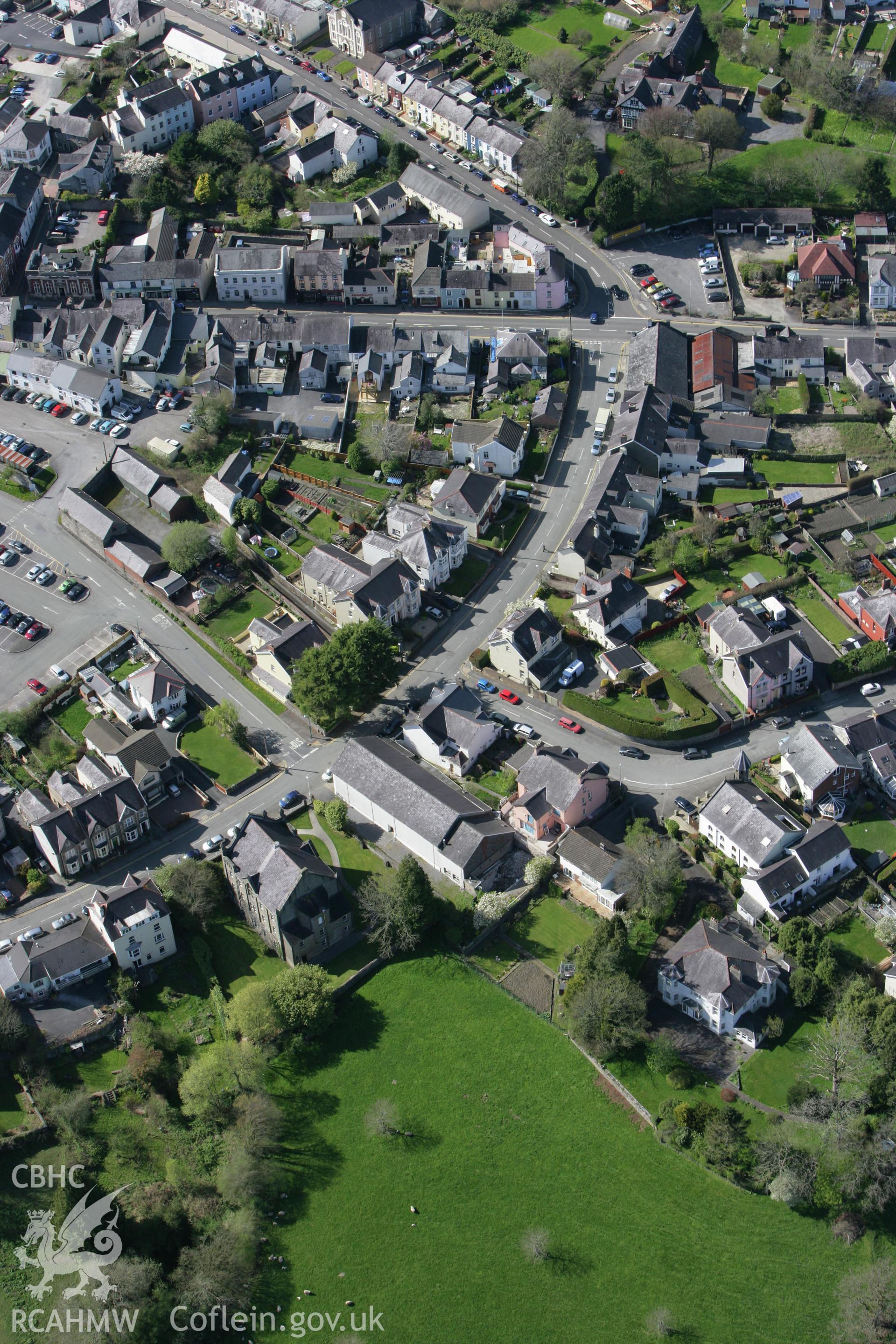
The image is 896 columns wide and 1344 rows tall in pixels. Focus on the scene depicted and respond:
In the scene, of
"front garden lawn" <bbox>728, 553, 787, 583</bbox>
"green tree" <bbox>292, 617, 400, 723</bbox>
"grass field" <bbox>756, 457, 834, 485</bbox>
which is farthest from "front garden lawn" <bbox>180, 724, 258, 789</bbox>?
"grass field" <bbox>756, 457, 834, 485</bbox>

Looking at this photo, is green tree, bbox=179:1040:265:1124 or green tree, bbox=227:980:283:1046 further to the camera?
green tree, bbox=227:980:283:1046

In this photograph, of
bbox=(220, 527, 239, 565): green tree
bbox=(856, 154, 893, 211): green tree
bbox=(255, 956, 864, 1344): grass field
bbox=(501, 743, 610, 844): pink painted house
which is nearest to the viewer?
bbox=(255, 956, 864, 1344): grass field

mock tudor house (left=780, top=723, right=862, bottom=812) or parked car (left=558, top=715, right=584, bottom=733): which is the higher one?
mock tudor house (left=780, top=723, right=862, bottom=812)

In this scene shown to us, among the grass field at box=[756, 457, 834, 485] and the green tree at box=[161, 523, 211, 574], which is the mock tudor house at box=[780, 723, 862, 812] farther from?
the green tree at box=[161, 523, 211, 574]

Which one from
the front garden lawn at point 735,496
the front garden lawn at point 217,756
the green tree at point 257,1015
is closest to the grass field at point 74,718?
the front garden lawn at point 217,756

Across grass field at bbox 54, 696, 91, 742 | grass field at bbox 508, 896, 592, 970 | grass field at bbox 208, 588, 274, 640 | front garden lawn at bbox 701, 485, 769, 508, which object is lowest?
grass field at bbox 54, 696, 91, 742

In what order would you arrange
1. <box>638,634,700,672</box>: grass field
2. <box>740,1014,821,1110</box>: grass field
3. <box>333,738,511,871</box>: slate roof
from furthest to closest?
<box>638,634,700,672</box>: grass field, <box>333,738,511,871</box>: slate roof, <box>740,1014,821,1110</box>: grass field
